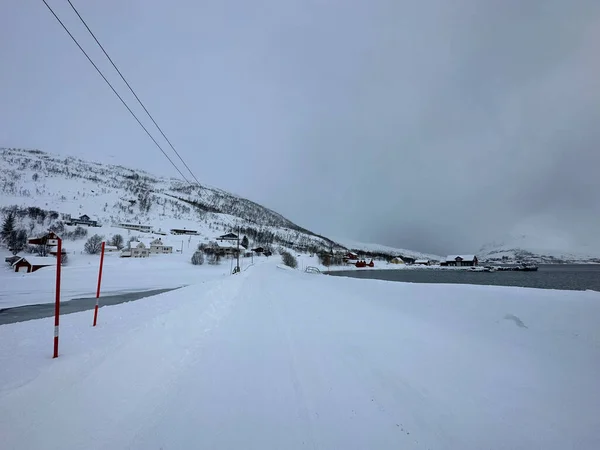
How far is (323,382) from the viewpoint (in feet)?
15.3

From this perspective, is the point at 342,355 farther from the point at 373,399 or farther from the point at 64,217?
the point at 64,217

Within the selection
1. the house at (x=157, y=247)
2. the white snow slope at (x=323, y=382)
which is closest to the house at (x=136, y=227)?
the house at (x=157, y=247)

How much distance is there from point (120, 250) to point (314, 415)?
90.1 m

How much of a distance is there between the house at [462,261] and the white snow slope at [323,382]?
149m

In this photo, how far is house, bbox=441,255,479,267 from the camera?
5187 inches

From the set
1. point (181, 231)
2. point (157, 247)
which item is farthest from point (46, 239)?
point (181, 231)

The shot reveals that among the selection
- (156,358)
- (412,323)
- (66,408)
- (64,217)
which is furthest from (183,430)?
(64,217)

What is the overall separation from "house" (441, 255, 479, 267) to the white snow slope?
490 ft

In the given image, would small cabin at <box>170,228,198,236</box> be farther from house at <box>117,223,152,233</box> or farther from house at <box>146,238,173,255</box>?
house at <box>146,238,173,255</box>

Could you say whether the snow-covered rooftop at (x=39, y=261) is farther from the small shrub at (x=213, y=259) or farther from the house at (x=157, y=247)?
the house at (x=157, y=247)

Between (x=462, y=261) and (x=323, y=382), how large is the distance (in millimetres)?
157396

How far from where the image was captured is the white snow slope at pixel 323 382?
323 cm

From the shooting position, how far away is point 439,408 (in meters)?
3.89

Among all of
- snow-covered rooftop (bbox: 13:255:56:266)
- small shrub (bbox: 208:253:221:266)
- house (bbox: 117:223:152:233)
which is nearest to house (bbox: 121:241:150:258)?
small shrub (bbox: 208:253:221:266)
